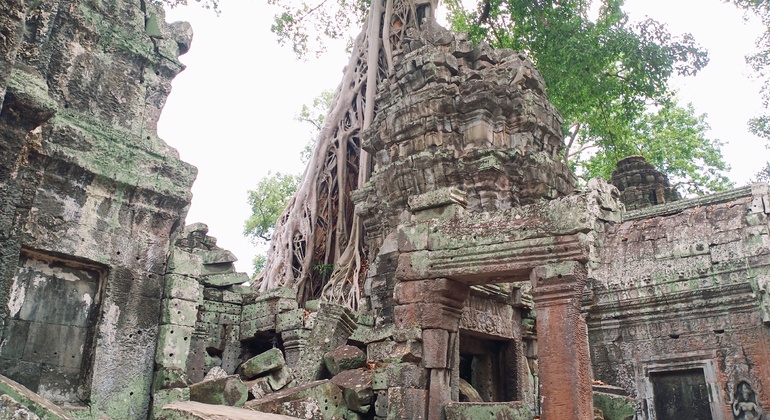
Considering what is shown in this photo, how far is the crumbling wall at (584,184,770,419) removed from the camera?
821 centimetres

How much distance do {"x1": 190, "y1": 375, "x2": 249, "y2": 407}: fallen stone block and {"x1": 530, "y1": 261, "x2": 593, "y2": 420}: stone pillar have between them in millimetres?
2534

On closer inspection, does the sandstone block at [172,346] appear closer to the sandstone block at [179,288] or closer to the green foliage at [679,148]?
the sandstone block at [179,288]

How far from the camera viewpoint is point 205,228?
947 cm

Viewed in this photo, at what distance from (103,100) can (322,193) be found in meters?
8.24

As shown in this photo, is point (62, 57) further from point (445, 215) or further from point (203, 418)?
point (445, 215)

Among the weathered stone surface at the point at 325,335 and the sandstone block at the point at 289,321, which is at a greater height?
the sandstone block at the point at 289,321

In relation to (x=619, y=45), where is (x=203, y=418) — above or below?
below

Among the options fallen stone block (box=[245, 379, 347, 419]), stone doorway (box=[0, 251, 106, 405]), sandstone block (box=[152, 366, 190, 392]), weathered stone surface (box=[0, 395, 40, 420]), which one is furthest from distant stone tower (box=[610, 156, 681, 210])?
weathered stone surface (box=[0, 395, 40, 420])

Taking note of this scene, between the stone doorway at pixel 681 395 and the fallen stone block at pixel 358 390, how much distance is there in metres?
5.14

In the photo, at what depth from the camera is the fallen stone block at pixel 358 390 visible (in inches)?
215

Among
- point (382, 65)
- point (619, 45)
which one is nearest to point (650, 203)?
point (619, 45)

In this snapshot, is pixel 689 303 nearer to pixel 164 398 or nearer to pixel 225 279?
pixel 225 279

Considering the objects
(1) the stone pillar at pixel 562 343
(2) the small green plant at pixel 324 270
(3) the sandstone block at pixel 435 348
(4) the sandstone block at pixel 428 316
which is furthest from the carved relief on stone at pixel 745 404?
(2) the small green plant at pixel 324 270

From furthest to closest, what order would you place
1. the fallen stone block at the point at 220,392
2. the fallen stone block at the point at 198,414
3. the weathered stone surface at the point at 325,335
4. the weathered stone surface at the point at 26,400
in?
the weathered stone surface at the point at 325,335, the fallen stone block at the point at 220,392, the fallen stone block at the point at 198,414, the weathered stone surface at the point at 26,400
